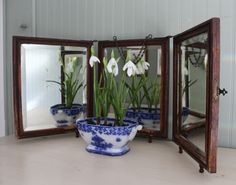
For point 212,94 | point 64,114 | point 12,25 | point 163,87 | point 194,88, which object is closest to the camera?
point 212,94

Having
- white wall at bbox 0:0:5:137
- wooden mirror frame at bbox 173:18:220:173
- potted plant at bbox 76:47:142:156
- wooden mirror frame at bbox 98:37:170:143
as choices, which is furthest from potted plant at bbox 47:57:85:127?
wooden mirror frame at bbox 173:18:220:173

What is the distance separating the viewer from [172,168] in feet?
2.78

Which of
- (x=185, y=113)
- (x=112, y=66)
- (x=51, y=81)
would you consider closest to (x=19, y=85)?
(x=51, y=81)

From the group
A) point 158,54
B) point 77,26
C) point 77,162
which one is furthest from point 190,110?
point 77,26

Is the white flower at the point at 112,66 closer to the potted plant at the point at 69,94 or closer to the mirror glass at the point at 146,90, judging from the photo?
the mirror glass at the point at 146,90

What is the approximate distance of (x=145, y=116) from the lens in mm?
1149

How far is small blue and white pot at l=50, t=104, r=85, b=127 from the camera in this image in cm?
122

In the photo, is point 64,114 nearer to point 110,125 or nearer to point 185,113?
point 110,125

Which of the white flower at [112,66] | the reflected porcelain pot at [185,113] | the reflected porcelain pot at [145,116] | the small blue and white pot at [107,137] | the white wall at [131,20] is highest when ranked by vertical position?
the white wall at [131,20]

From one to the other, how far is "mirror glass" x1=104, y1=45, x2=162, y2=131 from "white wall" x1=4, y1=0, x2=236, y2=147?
0.41 ft

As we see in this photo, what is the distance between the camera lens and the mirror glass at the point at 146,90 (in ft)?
3.72

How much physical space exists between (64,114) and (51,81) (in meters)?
0.17

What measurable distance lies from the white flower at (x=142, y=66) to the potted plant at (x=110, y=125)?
0.09m

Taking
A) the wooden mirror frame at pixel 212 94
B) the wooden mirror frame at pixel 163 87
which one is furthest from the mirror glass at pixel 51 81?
the wooden mirror frame at pixel 212 94
